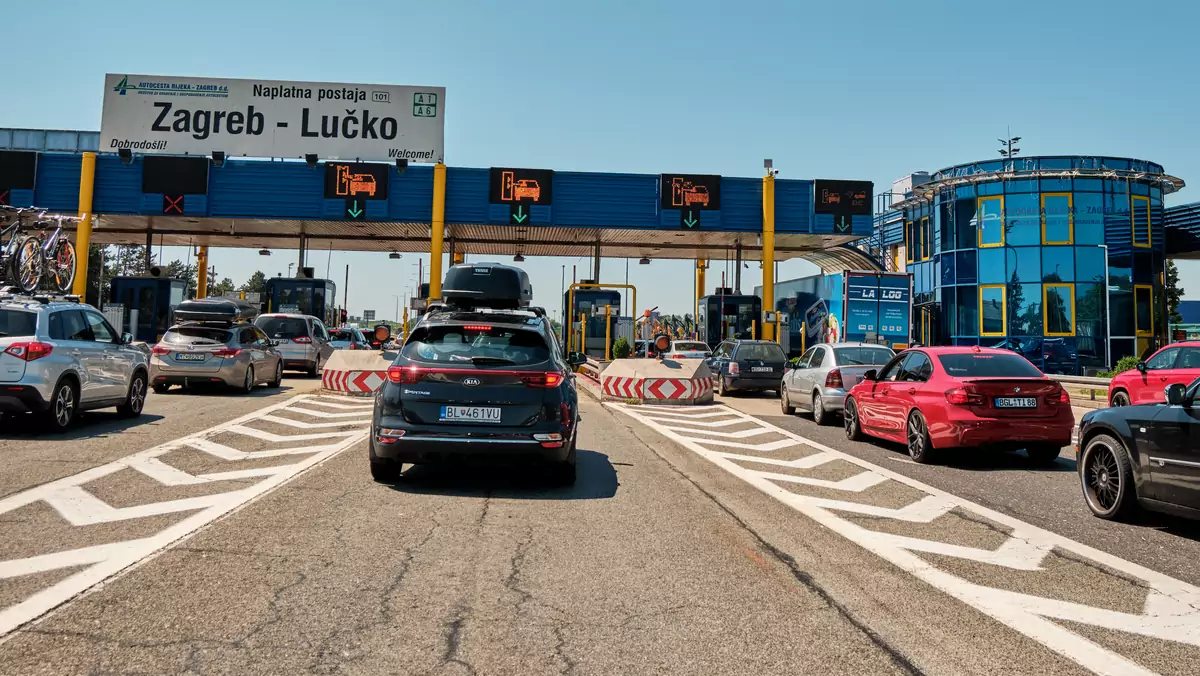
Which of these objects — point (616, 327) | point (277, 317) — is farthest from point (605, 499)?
point (616, 327)

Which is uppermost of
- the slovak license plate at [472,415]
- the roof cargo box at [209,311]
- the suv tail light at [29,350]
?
the roof cargo box at [209,311]

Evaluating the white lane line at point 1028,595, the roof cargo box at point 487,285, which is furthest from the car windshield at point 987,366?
the roof cargo box at point 487,285

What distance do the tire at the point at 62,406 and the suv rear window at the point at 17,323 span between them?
0.73 meters

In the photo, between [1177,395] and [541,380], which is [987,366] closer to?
[1177,395]

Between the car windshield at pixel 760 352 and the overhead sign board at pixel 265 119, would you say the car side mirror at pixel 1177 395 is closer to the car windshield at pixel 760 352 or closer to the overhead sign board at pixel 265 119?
the car windshield at pixel 760 352

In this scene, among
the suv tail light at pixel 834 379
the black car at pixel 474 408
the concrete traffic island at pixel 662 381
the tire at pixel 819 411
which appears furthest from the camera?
the concrete traffic island at pixel 662 381

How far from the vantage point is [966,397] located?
9328mm

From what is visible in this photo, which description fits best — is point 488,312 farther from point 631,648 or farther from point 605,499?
point 631,648

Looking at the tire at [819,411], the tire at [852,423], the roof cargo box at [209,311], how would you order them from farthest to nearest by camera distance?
the roof cargo box at [209,311] < the tire at [819,411] < the tire at [852,423]

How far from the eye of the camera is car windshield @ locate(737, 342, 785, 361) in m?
21.2

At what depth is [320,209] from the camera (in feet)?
98.1

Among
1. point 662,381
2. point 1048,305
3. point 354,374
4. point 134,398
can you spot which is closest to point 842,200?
point 1048,305

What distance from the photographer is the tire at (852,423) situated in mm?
12234

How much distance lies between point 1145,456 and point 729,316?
28.7 m
